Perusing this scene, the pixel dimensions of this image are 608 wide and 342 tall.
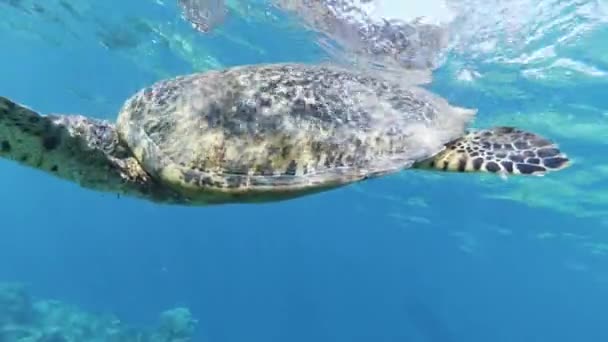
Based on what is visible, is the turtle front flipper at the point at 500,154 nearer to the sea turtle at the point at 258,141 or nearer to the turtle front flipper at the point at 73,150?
the sea turtle at the point at 258,141

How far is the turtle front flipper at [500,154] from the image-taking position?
4262 mm

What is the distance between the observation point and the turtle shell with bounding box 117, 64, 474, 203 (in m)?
4.20

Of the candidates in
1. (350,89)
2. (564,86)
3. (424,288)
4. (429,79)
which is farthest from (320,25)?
(424,288)

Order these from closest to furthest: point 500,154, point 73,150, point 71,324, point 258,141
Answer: point 258,141 → point 73,150 → point 500,154 → point 71,324

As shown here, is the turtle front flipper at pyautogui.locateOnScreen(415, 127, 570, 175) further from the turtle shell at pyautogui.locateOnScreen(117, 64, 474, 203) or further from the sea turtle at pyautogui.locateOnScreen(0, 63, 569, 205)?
the turtle shell at pyautogui.locateOnScreen(117, 64, 474, 203)

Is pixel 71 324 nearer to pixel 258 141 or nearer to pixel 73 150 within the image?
pixel 73 150

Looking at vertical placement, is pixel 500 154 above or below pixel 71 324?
above

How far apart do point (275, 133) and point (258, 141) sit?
0.48 ft

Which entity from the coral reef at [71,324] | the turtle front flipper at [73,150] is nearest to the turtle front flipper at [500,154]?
the turtle front flipper at [73,150]

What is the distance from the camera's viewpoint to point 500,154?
462cm

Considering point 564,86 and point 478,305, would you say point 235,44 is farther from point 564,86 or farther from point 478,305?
point 478,305

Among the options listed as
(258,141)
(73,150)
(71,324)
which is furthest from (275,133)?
(71,324)

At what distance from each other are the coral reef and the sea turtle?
15776 mm

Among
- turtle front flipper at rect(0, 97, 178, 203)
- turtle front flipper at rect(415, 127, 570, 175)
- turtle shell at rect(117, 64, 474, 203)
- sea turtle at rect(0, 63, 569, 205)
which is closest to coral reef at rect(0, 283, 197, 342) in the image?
turtle front flipper at rect(0, 97, 178, 203)
